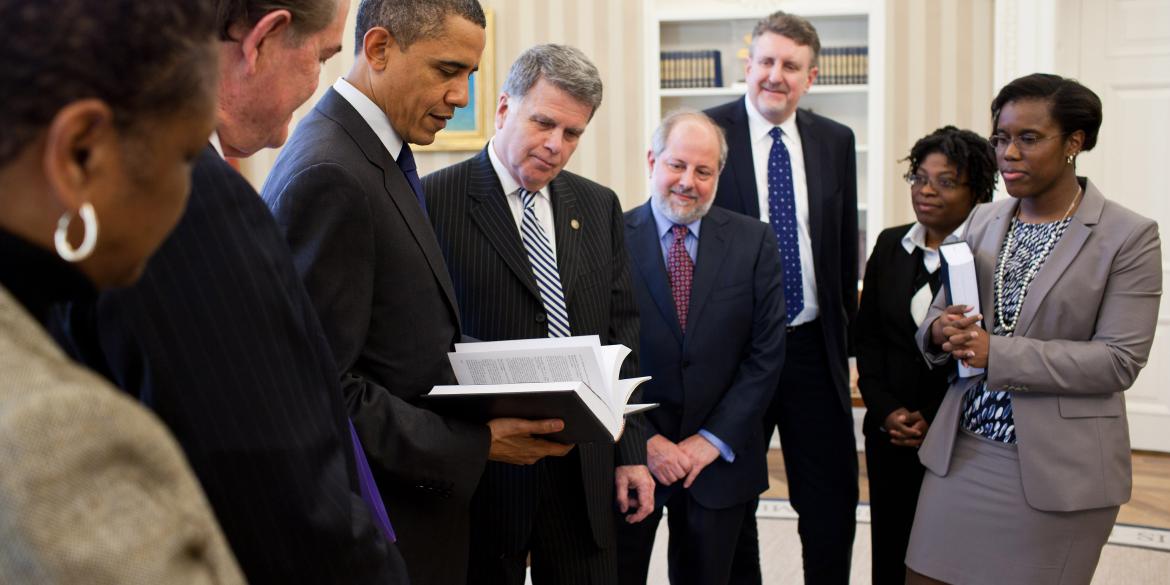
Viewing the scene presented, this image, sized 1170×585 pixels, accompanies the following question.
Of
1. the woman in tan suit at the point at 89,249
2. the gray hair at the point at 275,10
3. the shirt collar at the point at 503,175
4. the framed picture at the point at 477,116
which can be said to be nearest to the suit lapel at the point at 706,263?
the shirt collar at the point at 503,175

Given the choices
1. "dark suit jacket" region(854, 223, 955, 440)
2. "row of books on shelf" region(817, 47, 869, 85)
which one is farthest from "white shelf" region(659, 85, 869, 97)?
"dark suit jacket" region(854, 223, 955, 440)

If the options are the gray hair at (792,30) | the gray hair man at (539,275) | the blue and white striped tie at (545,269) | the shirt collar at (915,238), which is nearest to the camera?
the gray hair man at (539,275)

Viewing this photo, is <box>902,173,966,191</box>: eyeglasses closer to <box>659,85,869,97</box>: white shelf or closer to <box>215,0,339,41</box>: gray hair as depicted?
<box>215,0,339,41</box>: gray hair

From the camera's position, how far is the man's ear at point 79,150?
56 cm

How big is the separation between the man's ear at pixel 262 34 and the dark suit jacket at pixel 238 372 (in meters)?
0.26

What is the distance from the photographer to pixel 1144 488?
489cm

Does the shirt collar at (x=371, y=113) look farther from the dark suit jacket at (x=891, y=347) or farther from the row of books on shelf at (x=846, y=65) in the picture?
the row of books on shelf at (x=846, y=65)

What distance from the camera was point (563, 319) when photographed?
7.27 ft

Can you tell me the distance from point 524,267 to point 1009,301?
47.5 inches

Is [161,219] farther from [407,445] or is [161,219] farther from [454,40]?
[454,40]

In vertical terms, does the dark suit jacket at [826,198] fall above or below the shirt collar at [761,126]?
below

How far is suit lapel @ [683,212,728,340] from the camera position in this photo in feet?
9.26

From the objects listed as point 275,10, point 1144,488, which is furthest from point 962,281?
point 1144,488

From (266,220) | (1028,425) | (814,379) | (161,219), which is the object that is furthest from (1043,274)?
(161,219)
